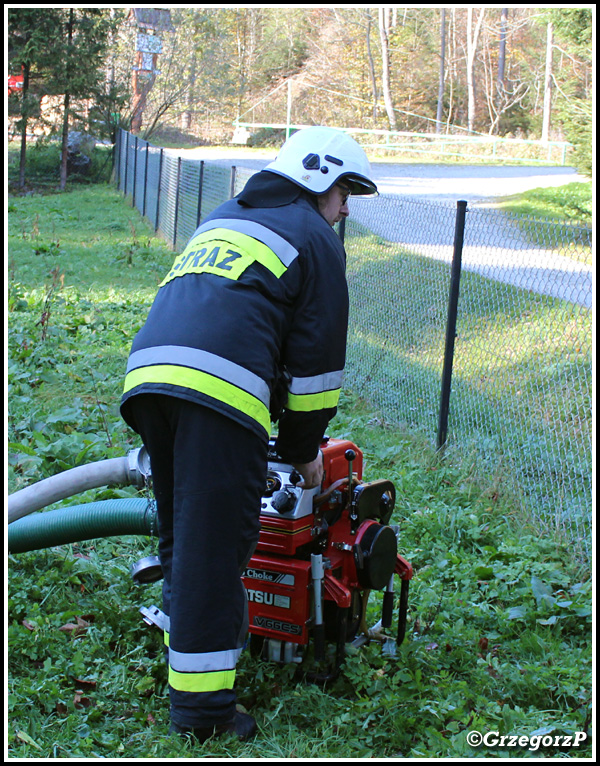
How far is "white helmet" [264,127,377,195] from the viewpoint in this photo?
285cm

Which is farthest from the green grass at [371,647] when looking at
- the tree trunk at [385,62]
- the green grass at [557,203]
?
the tree trunk at [385,62]

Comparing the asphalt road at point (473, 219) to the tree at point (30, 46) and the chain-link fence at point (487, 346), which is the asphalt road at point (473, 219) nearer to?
the chain-link fence at point (487, 346)

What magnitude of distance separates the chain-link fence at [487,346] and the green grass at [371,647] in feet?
0.90

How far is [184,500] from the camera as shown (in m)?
2.58

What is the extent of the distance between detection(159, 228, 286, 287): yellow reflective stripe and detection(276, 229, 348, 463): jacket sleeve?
0.38ft

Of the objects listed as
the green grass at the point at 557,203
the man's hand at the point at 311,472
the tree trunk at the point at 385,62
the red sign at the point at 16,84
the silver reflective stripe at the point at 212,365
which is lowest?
the man's hand at the point at 311,472

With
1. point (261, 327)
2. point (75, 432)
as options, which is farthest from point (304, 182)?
point (75, 432)

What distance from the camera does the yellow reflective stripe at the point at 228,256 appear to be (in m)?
2.62

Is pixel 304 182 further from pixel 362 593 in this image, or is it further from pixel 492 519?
pixel 492 519

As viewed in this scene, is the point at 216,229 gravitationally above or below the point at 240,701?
above

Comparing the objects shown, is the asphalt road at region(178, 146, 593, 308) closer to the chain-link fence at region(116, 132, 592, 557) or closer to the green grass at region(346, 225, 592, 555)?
the chain-link fence at region(116, 132, 592, 557)

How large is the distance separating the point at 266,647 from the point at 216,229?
66.1 inches

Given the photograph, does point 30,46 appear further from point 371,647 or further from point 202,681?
point 202,681

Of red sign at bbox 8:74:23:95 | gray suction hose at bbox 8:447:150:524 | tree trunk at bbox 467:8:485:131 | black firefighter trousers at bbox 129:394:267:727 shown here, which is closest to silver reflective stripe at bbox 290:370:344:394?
black firefighter trousers at bbox 129:394:267:727
